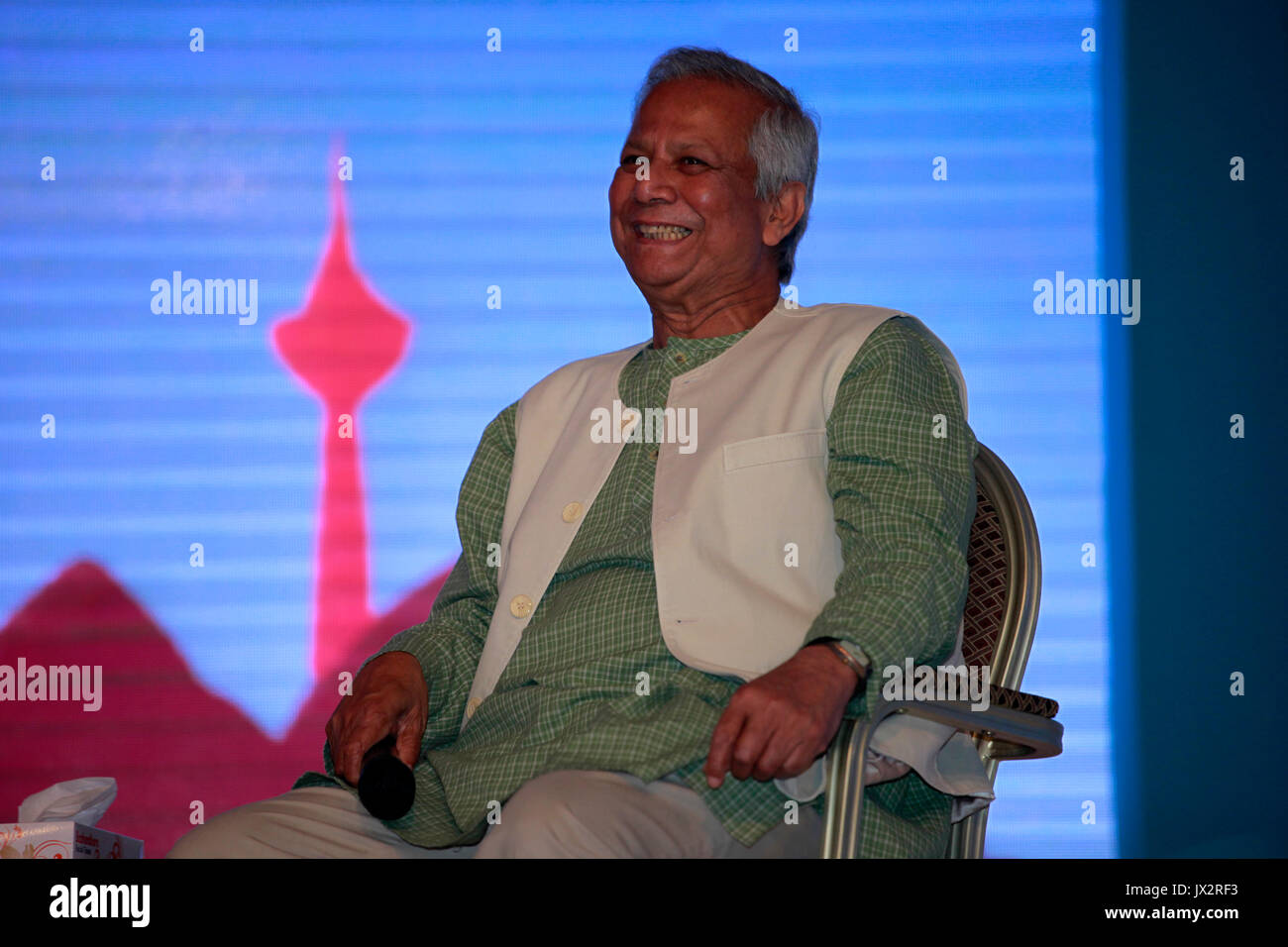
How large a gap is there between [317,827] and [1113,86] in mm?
2759

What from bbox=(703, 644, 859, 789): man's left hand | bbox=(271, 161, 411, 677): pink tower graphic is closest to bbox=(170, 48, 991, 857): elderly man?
bbox=(703, 644, 859, 789): man's left hand

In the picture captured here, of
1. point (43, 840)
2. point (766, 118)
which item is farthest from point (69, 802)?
point (766, 118)

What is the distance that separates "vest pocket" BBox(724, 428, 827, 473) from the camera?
159cm

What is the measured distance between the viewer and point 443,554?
324cm

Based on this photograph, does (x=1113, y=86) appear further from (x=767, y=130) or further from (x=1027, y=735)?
(x=1027, y=735)

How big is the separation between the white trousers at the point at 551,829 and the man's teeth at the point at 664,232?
0.81 m

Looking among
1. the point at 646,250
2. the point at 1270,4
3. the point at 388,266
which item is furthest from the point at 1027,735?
the point at 1270,4

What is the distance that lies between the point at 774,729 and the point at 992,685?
0.40 meters

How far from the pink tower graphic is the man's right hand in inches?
62.5

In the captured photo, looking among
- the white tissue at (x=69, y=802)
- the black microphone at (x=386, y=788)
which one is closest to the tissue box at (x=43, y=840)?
the white tissue at (x=69, y=802)

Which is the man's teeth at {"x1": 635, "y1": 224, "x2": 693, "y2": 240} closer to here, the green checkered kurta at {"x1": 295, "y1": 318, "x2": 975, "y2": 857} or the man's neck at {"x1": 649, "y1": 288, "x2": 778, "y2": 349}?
the man's neck at {"x1": 649, "y1": 288, "x2": 778, "y2": 349}

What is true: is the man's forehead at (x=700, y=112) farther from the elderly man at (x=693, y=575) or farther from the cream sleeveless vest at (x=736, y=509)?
the cream sleeveless vest at (x=736, y=509)

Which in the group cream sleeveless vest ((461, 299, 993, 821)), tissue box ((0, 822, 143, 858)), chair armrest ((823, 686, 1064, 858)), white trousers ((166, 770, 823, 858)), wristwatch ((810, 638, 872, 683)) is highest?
cream sleeveless vest ((461, 299, 993, 821))

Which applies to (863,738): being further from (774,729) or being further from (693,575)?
(693,575)
